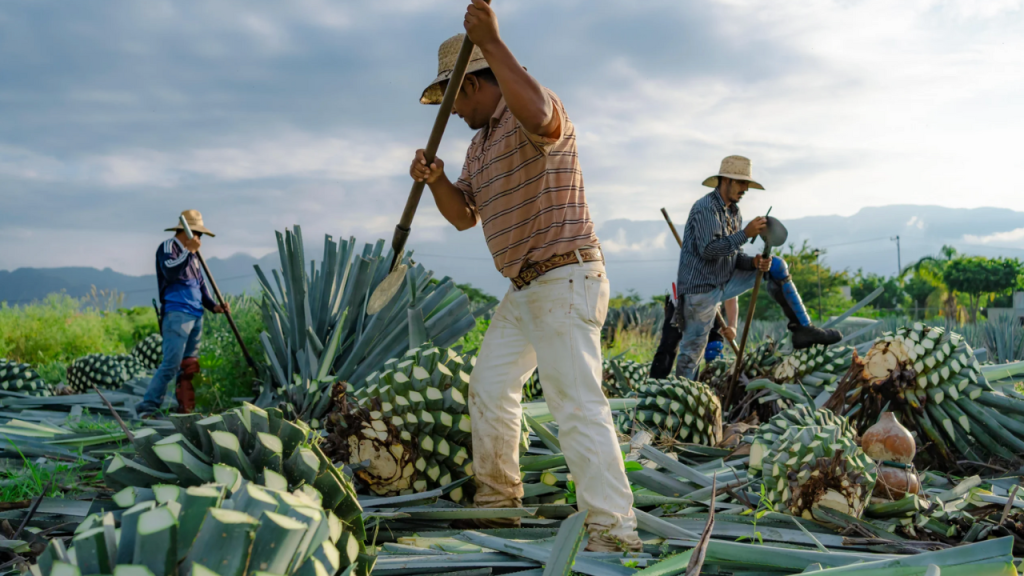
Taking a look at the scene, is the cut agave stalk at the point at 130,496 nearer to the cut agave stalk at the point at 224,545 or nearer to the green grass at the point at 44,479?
the cut agave stalk at the point at 224,545

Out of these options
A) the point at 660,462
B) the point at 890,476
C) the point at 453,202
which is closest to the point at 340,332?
the point at 453,202

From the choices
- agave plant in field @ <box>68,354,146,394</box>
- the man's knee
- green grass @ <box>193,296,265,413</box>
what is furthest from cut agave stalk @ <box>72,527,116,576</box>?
agave plant in field @ <box>68,354,146,394</box>

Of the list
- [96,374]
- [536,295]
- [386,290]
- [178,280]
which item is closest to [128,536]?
[536,295]

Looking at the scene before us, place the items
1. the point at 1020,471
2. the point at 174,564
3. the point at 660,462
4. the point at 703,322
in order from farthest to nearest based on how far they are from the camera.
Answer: the point at 703,322
the point at 1020,471
the point at 660,462
the point at 174,564

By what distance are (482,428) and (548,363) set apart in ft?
1.20

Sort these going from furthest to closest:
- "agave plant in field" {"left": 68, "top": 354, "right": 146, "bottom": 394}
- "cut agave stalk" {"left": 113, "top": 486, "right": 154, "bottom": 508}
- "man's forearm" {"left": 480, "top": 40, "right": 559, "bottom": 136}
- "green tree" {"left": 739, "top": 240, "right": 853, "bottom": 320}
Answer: "green tree" {"left": 739, "top": 240, "right": 853, "bottom": 320} → "agave plant in field" {"left": 68, "top": 354, "right": 146, "bottom": 394} → "man's forearm" {"left": 480, "top": 40, "right": 559, "bottom": 136} → "cut agave stalk" {"left": 113, "top": 486, "right": 154, "bottom": 508}

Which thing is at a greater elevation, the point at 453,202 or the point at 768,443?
the point at 453,202

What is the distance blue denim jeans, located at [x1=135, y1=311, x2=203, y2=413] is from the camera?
563cm

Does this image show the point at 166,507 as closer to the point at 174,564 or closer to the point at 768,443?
the point at 174,564

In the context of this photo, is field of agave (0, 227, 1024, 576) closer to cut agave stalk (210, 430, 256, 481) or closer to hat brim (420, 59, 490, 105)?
cut agave stalk (210, 430, 256, 481)

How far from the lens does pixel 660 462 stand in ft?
9.21

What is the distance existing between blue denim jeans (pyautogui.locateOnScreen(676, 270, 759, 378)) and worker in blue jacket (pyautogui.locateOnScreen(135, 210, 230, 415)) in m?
3.69

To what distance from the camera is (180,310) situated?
6.02 m

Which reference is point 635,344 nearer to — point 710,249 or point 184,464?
point 710,249
